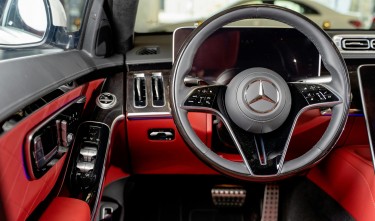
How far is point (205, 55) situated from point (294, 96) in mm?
390

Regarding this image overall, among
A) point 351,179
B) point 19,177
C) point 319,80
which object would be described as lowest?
point 351,179

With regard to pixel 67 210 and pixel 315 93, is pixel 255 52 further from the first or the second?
pixel 67 210

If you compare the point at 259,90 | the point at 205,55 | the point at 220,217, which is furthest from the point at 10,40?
the point at 220,217

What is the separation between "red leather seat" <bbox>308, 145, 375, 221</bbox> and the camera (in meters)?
1.67

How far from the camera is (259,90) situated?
1528 mm

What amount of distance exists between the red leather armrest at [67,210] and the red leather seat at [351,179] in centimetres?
96

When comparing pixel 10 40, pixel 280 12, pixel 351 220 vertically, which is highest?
pixel 280 12

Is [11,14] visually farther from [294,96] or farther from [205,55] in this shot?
[294,96]

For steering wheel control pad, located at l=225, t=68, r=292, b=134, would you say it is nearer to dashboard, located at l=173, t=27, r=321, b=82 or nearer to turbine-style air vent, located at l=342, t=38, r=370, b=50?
dashboard, located at l=173, t=27, r=321, b=82

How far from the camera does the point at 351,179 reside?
1824 millimetres

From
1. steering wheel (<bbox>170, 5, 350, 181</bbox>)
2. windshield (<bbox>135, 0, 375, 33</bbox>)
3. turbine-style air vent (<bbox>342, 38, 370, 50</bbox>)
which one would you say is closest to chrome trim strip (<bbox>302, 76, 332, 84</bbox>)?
steering wheel (<bbox>170, 5, 350, 181</bbox>)

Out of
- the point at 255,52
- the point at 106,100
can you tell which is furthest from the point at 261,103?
the point at 106,100

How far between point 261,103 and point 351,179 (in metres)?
0.58

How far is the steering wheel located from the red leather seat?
0.33 m
